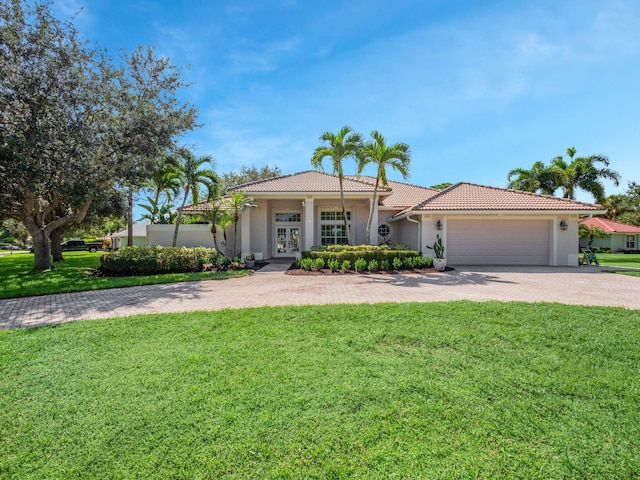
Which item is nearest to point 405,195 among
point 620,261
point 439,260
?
point 439,260

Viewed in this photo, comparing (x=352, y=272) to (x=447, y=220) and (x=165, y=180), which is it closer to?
(x=447, y=220)

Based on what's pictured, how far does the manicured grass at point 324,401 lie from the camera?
7.77 feet

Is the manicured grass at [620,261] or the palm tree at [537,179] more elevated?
the palm tree at [537,179]

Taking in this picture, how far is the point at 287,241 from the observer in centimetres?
2008

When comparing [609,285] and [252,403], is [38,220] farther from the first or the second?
[609,285]

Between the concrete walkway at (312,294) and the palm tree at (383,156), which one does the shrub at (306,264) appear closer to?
the concrete walkway at (312,294)

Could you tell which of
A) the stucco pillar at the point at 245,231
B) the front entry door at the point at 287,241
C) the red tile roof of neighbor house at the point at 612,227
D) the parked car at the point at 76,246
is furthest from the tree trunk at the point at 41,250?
the red tile roof of neighbor house at the point at 612,227

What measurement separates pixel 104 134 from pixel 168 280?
8.24 m

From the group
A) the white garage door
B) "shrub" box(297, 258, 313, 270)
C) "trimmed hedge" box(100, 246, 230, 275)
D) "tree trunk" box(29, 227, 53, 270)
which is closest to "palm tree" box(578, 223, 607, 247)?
the white garage door

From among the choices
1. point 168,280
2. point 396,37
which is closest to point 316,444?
point 168,280

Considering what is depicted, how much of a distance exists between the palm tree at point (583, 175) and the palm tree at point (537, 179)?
1.59ft

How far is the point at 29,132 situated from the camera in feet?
38.5

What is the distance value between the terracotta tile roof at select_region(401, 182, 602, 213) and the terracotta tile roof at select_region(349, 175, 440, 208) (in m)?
2.86

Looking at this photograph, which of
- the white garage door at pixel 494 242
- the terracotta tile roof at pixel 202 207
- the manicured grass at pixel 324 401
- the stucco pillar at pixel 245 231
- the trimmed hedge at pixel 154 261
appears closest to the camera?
the manicured grass at pixel 324 401
